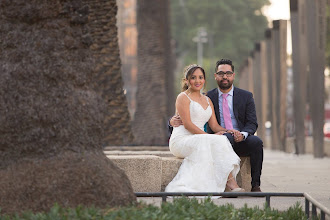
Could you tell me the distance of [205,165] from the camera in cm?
1031

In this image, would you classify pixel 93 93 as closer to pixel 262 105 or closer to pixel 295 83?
pixel 295 83

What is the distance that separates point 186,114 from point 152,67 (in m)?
18.6

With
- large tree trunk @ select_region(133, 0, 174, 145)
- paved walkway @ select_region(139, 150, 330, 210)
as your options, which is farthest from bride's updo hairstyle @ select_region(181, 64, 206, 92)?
large tree trunk @ select_region(133, 0, 174, 145)

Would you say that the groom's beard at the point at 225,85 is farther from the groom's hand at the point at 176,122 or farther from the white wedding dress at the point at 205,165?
the white wedding dress at the point at 205,165

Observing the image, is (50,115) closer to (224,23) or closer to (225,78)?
(225,78)

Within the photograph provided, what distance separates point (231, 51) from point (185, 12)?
4911mm

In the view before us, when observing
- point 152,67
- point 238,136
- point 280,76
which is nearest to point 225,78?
point 238,136

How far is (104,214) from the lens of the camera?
7.05m

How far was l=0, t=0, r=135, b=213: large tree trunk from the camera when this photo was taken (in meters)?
7.41

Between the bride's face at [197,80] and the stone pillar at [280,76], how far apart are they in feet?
70.7

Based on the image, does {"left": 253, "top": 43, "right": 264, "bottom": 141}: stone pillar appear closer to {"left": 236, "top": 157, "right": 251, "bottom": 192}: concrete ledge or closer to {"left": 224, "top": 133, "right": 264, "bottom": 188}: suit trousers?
{"left": 236, "top": 157, "right": 251, "bottom": 192}: concrete ledge

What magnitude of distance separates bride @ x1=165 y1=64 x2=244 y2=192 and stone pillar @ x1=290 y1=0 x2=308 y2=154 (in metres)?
16.6

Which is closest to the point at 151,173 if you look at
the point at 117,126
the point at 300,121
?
the point at 117,126

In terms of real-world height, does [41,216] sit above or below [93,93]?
below
